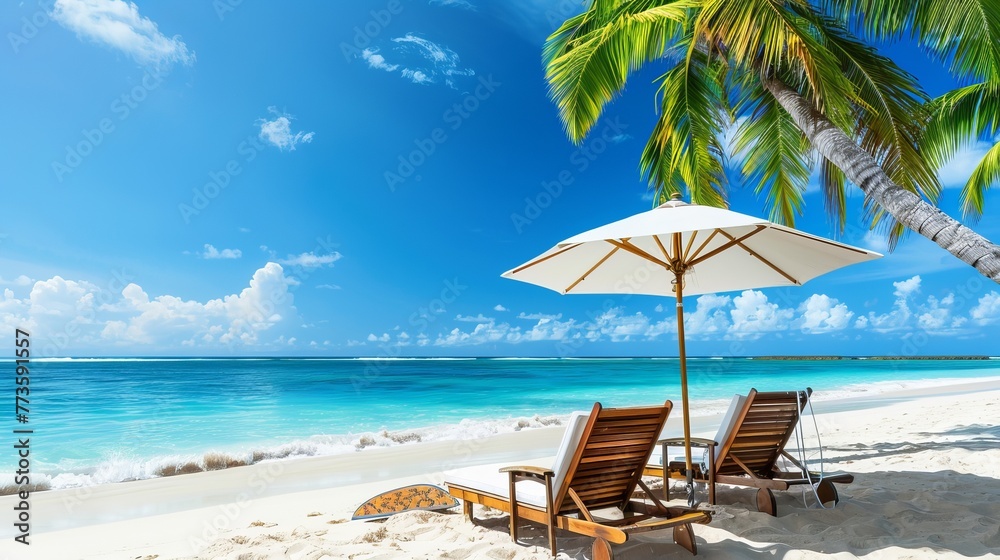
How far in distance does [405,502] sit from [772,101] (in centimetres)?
709

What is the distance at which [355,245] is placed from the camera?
47.3m

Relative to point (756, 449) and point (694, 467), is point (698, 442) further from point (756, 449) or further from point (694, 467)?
point (756, 449)

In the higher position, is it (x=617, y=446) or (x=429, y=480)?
(x=617, y=446)

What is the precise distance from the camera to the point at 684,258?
15.1 ft

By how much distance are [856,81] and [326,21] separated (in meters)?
26.1

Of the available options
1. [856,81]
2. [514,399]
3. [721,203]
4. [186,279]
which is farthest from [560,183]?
[186,279]

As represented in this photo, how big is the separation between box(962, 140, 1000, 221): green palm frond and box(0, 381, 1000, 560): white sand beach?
5.20 meters

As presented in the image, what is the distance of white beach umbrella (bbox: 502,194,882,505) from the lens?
3768 millimetres

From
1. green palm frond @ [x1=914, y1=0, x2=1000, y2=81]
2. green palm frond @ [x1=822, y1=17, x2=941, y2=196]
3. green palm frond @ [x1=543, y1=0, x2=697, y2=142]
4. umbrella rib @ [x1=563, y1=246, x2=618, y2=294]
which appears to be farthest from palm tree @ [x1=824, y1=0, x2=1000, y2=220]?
umbrella rib @ [x1=563, y1=246, x2=618, y2=294]

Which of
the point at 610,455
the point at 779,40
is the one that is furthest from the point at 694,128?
the point at 610,455

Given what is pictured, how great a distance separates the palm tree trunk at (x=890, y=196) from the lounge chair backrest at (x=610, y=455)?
2915 mm

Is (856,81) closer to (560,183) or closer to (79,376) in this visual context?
(560,183)

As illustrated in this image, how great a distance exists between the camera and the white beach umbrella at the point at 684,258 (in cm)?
377

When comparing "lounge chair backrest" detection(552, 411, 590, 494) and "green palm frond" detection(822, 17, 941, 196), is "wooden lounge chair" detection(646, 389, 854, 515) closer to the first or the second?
"lounge chair backrest" detection(552, 411, 590, 494)
